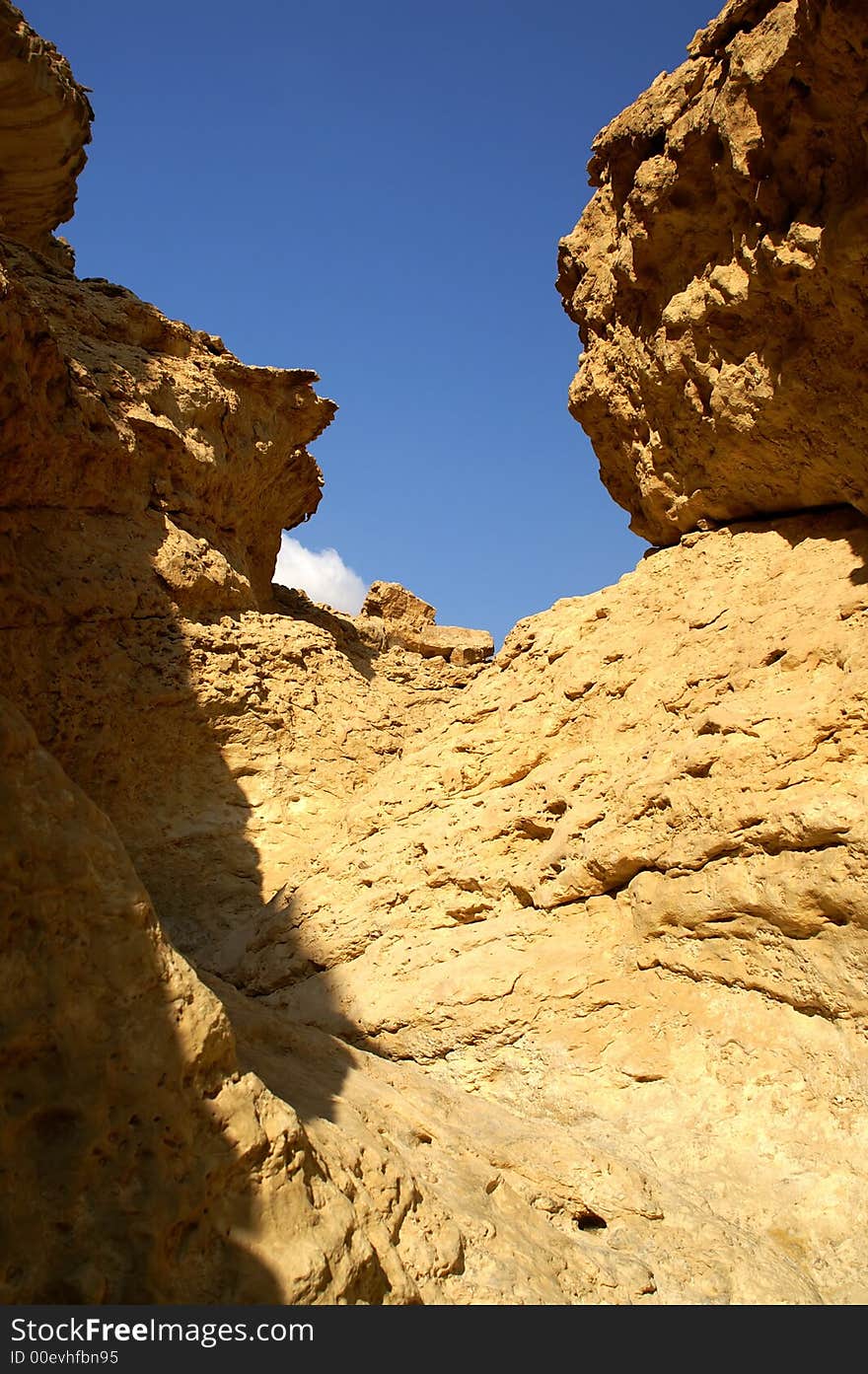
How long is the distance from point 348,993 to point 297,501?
866 centimetres

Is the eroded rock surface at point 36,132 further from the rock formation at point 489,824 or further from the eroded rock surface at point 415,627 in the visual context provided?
the eroded rock surface at point 415,627

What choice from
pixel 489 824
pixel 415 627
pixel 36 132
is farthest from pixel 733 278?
pixel 415 627

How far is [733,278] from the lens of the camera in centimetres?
683

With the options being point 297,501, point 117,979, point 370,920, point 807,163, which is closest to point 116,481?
point 297,501

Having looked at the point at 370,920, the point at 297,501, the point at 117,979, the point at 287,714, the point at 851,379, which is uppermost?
the point at 297,501

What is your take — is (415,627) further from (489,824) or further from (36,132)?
(489,824)

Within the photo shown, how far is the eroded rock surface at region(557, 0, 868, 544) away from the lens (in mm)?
5340

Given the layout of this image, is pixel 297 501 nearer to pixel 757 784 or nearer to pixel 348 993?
pixel 348 993

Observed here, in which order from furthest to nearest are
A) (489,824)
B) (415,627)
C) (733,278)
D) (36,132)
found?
(415,627), (36,132), (489,824), (733,278)

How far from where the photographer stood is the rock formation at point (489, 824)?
3.08m

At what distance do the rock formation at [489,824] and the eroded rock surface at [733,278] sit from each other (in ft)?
0.12

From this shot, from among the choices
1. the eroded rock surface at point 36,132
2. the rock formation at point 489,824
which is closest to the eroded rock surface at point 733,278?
the rock formation at point 489,824

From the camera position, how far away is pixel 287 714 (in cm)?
1011

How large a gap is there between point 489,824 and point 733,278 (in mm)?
4107
